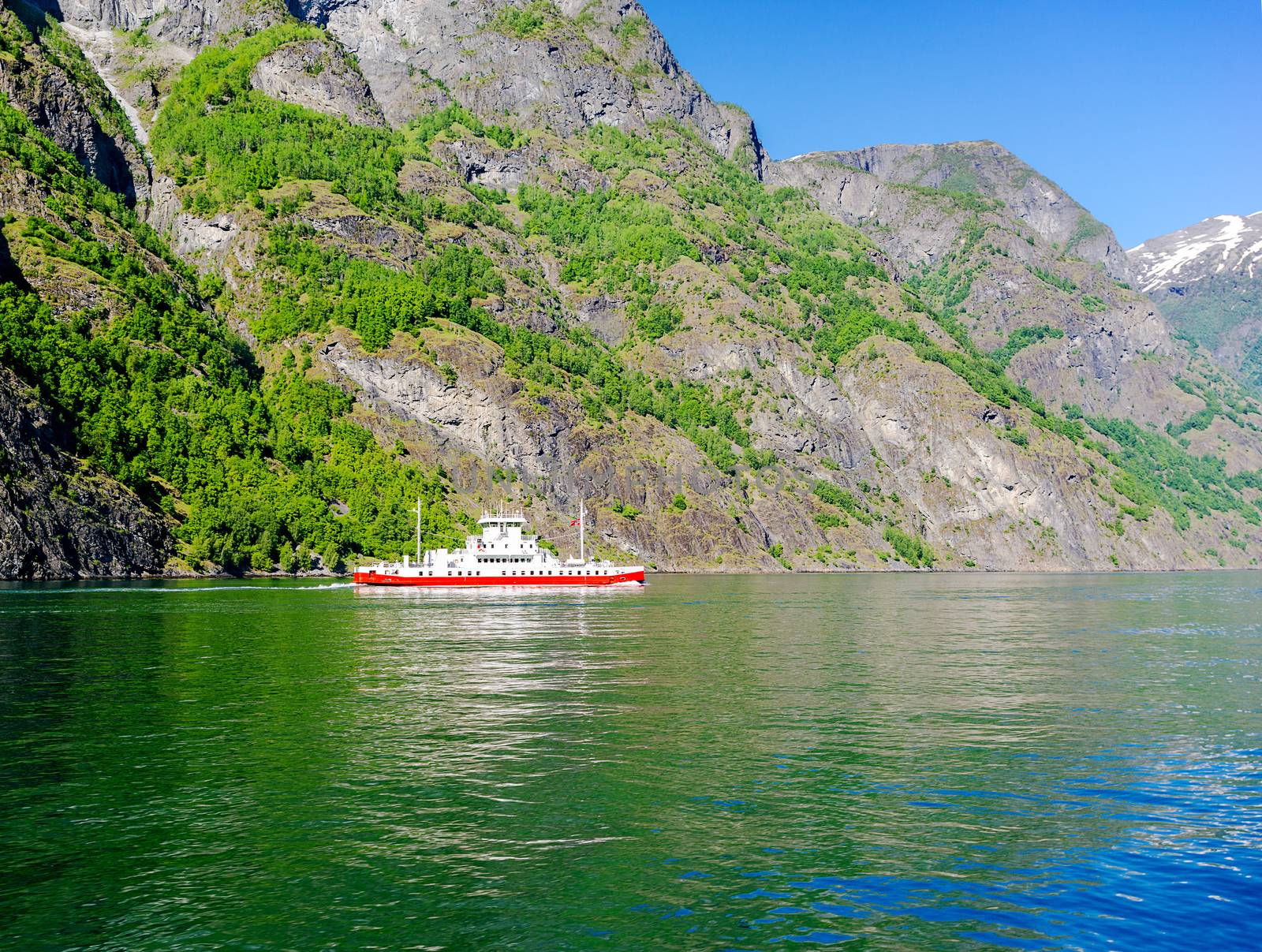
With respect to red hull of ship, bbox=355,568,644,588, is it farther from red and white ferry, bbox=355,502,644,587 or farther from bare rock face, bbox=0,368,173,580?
bare rock face, bbox=0,368,173,580

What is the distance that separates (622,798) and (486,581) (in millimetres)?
134904

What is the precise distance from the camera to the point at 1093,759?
1726 inches

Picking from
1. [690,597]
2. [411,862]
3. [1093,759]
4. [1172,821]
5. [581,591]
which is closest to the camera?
[411,862]

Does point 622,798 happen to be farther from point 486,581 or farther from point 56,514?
point 56,514

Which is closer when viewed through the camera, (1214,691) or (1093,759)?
(1093,759)

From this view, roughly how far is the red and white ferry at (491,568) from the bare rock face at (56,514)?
40.5 m

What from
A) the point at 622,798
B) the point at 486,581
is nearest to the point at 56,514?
the point at 486,581

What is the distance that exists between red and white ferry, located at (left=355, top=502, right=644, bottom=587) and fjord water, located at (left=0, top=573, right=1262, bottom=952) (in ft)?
289

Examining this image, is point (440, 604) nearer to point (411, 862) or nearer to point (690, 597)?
point (690, 597)

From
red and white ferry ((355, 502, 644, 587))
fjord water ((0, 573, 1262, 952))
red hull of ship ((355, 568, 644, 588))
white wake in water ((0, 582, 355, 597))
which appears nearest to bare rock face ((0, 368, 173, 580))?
white wake in water ((0, 582, 355, 597))

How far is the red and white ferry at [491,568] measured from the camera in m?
169

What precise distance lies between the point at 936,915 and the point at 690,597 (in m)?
127

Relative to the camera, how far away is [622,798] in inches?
1465

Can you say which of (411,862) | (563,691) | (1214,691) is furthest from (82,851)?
(1214,691)
